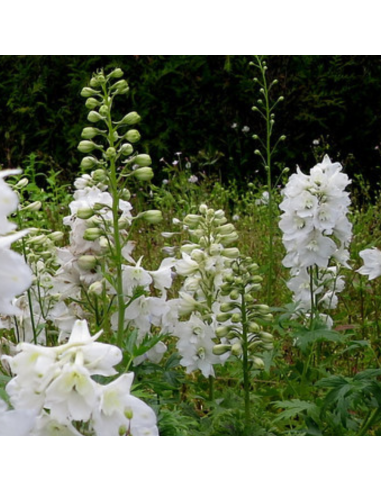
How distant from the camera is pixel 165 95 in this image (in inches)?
319

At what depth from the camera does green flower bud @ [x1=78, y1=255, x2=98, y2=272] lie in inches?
90.0

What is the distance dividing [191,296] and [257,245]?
2.60m

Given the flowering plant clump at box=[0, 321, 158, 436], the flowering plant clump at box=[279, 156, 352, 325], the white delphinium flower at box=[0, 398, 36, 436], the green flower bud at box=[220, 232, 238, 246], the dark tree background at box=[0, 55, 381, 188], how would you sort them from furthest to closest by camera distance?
1. the dark tree background at box=[0, 55, 381, 188]
2. the flowering plant clump at box=[279, 156, 352, 325]
3. the green flower bud at box=[220, 232, 238, 246]
4. the flowering plant clump at box=[0, 321, 158, 436]
5. the white delphinium flower at box=[0, 398, 36, 436]

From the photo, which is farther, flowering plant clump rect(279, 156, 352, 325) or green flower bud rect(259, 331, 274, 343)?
flowering plant clump rect(279, 156, 352, 325)

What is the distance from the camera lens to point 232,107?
8.19 metres

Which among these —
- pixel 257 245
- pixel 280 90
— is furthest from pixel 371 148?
pixel 257 245

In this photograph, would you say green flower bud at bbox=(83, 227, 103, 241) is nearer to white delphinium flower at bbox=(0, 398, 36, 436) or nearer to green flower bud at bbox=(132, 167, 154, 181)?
green flower bud at bbox=(132, 167, 154, 181)

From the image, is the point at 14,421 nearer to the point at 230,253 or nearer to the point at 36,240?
the point at 230,253

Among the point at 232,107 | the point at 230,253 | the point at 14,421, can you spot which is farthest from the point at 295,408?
the point at 232,107

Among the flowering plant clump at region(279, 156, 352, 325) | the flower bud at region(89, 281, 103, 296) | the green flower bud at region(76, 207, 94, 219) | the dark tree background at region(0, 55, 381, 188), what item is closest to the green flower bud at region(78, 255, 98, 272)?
the flower bud at region(89, 281, 103, 296)

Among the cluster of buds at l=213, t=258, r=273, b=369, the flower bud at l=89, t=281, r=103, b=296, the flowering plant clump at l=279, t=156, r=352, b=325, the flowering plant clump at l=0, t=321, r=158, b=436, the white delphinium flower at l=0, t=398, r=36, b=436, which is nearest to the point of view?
the white delphinium flower at l=0, t=398, r=36, b=436

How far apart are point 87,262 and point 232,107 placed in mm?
6175

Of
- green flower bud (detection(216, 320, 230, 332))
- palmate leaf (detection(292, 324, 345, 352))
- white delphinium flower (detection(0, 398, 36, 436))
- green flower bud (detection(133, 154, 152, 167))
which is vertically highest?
green flower bud (detection(133, 154, 152, 167))

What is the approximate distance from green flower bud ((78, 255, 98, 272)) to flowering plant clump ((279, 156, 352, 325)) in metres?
0.84
